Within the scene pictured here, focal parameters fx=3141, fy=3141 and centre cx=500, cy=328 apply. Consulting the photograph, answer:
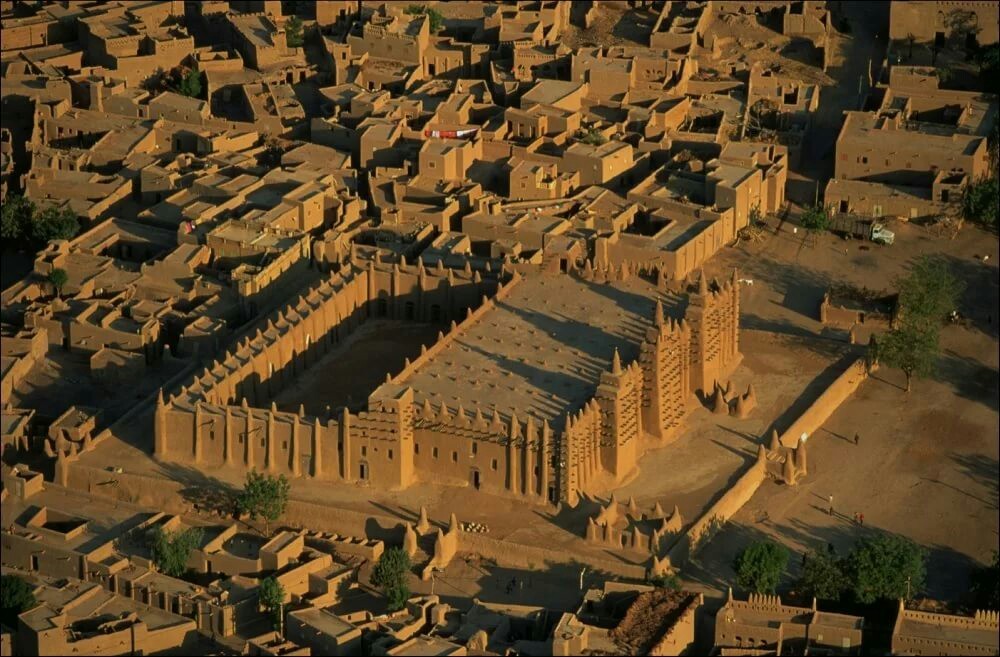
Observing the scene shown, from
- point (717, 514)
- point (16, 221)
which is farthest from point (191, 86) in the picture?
point (717, 514)

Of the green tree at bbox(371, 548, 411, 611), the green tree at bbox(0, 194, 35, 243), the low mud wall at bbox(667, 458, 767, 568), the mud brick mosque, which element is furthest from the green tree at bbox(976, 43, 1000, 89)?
the green tree at bbox(371, 548, 411, 611)

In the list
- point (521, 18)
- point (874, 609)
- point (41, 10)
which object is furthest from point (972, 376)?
point (41, 10)

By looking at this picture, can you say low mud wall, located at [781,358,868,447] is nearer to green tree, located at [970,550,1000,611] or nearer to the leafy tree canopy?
green tree, located at [970,550,1000,611]

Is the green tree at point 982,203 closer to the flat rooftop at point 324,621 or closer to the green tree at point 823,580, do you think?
the green tree at point 823,580

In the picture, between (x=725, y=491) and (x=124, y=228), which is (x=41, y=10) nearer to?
(x=124, y=228)

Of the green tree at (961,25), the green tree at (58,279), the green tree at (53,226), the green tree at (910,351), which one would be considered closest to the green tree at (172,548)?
the green tree at (58,279)

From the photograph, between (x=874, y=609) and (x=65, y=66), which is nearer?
(x=874, y=609)
